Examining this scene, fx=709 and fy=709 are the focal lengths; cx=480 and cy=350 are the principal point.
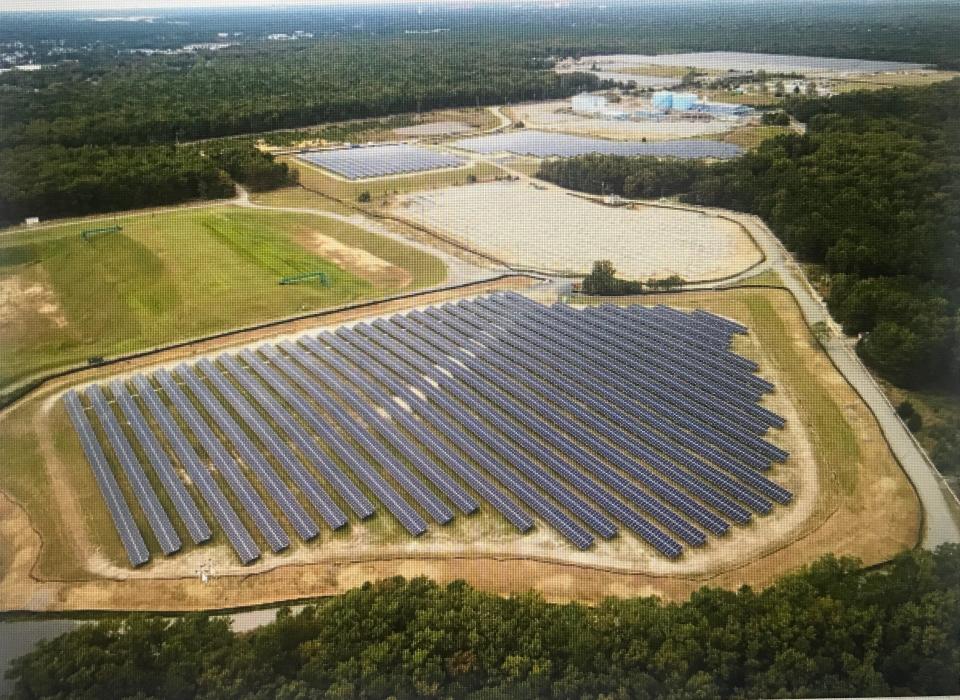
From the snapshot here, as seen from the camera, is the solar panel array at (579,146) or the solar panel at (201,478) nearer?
the solar panel at (201,478)

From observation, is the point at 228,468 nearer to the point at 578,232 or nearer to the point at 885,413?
the point at 885,413

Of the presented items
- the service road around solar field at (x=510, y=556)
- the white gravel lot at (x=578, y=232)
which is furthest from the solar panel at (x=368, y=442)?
the white gravel lot at (x=578, y=232)

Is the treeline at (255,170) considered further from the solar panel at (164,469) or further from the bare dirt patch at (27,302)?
the solar panel at (164,469)

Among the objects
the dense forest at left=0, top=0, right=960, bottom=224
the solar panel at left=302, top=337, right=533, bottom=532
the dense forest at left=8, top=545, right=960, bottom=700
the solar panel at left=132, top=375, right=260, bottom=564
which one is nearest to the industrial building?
the dense forest at left=0, top=0, right=960, bottom=224

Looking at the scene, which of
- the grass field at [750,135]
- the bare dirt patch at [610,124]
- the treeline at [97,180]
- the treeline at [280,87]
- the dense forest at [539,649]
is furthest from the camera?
the bare dirt patch at [610,124]

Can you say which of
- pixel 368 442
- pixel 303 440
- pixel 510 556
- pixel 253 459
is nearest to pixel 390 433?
pixel 368 442

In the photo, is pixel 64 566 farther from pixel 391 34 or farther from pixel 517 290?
pixel 391 34
